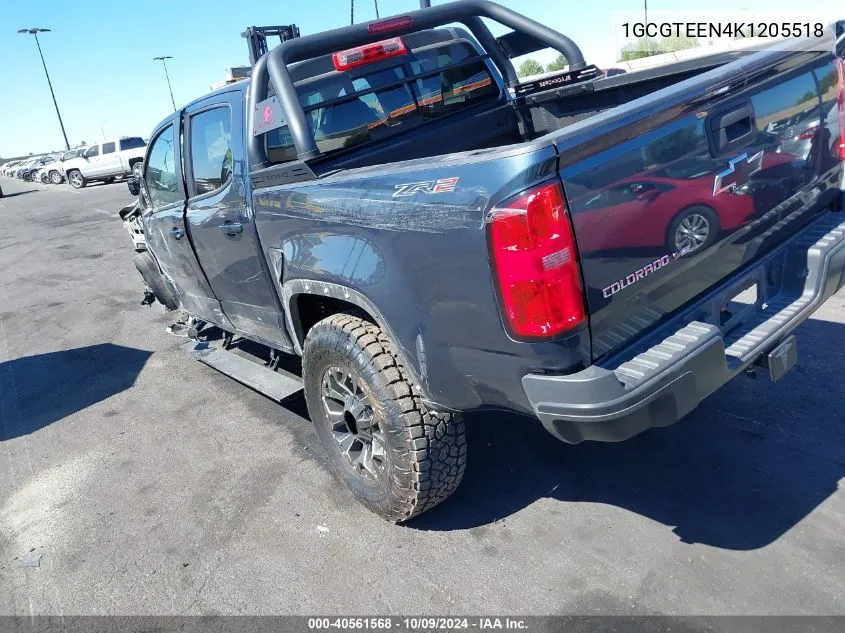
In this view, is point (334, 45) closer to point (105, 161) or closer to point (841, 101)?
point (841, 101)

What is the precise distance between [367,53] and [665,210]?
5.80 feet

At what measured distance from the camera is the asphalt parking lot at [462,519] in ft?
8.55

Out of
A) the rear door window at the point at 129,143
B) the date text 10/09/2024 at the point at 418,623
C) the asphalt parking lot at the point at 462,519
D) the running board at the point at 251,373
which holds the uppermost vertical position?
the rear door window at the point at 129,143

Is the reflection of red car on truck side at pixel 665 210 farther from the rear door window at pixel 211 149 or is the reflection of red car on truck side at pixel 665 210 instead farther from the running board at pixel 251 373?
the rear door window at pixel 211 149

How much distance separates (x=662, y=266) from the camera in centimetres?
238

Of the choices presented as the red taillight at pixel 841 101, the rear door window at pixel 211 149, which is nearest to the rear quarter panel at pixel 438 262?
the rear door window at pixel 211 149

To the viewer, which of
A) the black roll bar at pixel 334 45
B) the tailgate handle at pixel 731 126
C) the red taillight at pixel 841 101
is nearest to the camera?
the tailgate handle at pixel 731 126

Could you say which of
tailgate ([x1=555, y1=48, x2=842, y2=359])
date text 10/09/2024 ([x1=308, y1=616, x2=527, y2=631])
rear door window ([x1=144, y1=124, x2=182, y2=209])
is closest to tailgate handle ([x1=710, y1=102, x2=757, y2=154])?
tailgate ([x1=555, y1=48, x2=842, y2=359])

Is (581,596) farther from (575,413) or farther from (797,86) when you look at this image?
(797,86)

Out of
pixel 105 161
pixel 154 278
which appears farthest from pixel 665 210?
pixel 105 161

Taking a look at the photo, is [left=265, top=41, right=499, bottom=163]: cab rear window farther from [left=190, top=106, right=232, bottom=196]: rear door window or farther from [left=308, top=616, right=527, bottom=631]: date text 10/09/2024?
[left=308, top=616, right=527, bottom=631]: date text 10/09/2024

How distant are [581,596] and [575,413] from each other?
864mm

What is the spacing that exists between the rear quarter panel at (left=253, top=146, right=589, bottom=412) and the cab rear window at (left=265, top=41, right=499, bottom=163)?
68cm

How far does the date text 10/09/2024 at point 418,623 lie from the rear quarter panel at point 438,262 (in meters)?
0.81
